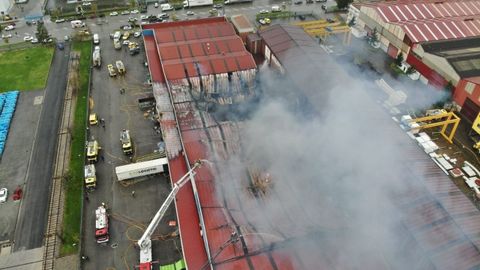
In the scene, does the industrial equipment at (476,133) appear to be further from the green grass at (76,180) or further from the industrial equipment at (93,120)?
the industrial equipment at (93,120)

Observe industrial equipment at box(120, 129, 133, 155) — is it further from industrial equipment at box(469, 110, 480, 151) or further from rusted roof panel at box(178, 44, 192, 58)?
industrial equipment at box(469, 110, 480, 151)

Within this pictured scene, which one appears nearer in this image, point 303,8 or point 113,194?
point 113,194

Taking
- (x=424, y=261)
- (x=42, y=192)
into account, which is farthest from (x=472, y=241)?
(x=42, y=192)

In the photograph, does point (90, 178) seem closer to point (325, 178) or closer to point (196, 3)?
point (325, 178)

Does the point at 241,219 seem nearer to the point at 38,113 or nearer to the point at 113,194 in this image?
the point at 113,194

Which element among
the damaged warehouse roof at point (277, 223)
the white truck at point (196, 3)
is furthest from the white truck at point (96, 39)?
the damaged warehouse roof at point (277, 223)

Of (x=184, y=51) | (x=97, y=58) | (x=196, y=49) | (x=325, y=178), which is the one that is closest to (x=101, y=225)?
(x=325, y=178)
